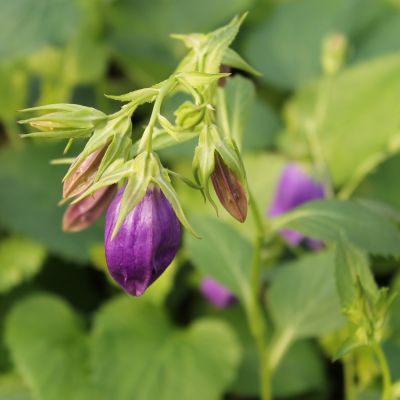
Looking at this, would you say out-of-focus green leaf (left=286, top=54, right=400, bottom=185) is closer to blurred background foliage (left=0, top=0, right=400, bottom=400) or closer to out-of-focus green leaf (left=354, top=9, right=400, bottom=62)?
blurred background foliage (left=0, top=0, right=400, bottom=400)

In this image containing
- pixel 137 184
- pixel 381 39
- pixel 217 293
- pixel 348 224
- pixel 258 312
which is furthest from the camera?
pixel 381 39

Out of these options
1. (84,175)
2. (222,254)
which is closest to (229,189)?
(84,175)

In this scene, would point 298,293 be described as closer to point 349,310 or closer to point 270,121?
point 349,310

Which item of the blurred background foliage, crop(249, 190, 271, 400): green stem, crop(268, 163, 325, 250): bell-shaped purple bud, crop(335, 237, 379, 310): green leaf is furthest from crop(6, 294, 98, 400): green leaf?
crop(335, 237, 379, 310): green leaf

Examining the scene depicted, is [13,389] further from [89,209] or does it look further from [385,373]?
[385,373]

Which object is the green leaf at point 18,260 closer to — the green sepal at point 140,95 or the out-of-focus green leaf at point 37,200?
the out-of-focus green leaf at point 37,200

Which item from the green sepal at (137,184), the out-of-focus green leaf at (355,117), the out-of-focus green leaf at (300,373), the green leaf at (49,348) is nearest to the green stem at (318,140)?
the out-of-focus green leaf at (355,117)
